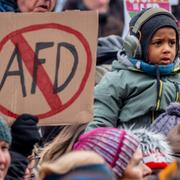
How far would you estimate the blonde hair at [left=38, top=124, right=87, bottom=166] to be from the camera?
8.73m

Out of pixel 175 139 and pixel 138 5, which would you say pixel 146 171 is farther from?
pixel 138 5

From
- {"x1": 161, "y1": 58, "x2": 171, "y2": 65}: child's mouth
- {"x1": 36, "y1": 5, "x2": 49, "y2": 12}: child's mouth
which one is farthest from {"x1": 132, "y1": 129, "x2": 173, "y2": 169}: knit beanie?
{"x1": 36, "y1": 5, "x2": 49, "y2": 12}: child's mouth

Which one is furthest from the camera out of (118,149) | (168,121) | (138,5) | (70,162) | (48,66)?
(138,5)

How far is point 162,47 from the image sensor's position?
29.9 ft

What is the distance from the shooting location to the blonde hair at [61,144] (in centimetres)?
873

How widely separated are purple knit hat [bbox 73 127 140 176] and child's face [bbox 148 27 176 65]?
59.2 inches

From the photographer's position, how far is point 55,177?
617 cm

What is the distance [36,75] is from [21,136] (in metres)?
0.36

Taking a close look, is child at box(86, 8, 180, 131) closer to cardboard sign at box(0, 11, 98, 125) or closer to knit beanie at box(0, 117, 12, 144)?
cardboard sign at box(0, 11, 98, 125)

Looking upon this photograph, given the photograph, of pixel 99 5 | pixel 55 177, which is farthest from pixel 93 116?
pixel 99 5

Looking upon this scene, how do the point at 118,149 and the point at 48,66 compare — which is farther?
the point at 48,66

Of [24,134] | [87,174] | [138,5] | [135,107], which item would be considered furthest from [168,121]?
[87,174]

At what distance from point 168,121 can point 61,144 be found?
678 millimetres

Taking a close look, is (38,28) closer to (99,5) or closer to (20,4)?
(20,4)
